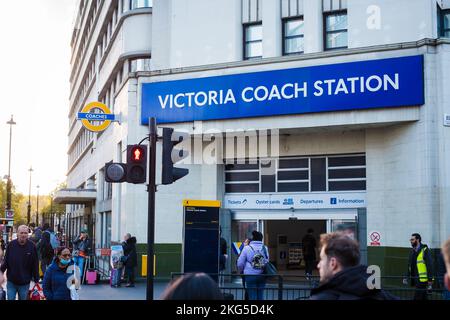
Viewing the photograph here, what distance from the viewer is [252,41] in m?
21.6

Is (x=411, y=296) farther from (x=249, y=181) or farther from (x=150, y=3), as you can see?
(x=150, y=3)

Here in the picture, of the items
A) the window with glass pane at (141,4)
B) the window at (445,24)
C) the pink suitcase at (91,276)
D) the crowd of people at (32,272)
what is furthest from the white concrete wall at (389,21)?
the crowd of people at (32,272)

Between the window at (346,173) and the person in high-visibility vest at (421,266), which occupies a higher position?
the window at (346,173)

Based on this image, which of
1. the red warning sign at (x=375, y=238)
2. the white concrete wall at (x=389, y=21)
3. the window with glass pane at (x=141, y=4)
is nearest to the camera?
the white concrete wall at (x=389, y=21)

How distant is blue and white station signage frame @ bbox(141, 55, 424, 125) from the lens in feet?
57.7

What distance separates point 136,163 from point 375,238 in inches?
395

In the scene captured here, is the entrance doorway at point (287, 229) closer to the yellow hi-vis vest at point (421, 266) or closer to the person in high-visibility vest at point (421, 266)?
the person in high-visibility vest at point (421, 266)

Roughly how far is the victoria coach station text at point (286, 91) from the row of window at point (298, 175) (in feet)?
7.92

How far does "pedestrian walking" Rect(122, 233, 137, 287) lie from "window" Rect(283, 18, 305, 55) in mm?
7927

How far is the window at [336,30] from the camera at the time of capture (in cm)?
1997

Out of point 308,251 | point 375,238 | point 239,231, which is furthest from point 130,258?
point 375,238

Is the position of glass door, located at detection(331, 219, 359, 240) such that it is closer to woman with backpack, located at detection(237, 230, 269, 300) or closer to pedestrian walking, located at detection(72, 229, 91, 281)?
woman with backpack, located at detection(237, 230, 269, 300)

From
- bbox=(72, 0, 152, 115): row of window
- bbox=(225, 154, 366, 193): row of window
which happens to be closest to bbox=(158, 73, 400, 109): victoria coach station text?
bbox=(225, 154, 366, 193): row of window
